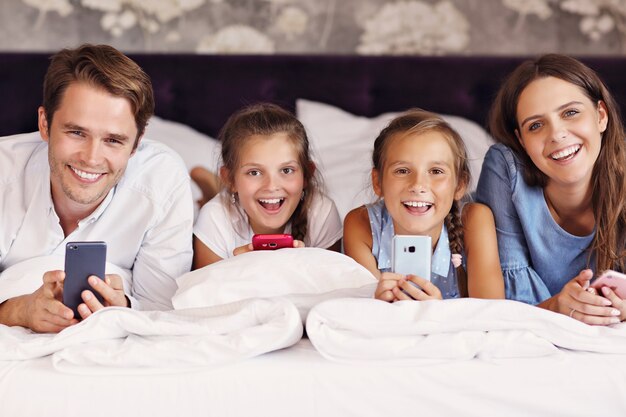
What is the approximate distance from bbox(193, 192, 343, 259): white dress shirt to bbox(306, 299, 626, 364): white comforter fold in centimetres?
74

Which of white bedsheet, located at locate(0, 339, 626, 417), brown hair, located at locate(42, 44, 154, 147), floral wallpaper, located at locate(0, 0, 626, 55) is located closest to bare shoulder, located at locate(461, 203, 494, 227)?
white bedsheet, located at locate(0, 339, 626, 417)

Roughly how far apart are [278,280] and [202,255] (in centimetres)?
58

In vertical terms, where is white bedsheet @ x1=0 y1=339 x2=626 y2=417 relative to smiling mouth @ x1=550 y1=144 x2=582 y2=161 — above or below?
below

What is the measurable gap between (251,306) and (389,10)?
2.04 meters

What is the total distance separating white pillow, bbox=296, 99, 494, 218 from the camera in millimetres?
2561

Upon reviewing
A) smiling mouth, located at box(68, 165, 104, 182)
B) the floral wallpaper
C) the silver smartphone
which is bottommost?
the silver smartphone

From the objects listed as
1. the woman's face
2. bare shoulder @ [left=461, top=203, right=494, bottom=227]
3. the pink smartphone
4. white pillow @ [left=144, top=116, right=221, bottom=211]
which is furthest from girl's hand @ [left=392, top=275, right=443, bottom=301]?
white pillow @ [left=144, top=116, right=221, bottom=211]

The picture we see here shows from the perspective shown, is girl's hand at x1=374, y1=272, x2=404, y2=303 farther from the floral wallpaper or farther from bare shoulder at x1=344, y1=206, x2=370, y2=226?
the floral wallpaper

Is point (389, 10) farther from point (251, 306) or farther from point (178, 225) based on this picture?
point (251, 306)

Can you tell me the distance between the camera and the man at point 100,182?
5.93 ft

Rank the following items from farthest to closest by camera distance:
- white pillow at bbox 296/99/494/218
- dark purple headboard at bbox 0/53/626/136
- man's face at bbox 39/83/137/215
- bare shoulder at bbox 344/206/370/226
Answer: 1. dark purple headboard at bbox 0/53/626/136
2. white pillow at bbox 296/99/494/218
3. bare shoulder at bbox 344/206/370/226
4. man's face at bbox 39/83/137/215

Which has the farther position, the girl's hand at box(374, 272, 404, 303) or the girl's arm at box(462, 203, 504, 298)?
the girl's arm at box(462, 203, 504, 298)

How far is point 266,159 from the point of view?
6.67 feet

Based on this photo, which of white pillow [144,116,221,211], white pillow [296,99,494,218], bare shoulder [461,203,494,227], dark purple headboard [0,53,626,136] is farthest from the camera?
dark purple headboard [0,53,626,136]
